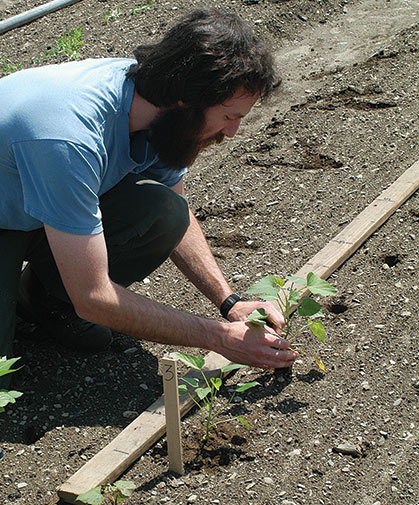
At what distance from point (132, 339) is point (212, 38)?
130 cm

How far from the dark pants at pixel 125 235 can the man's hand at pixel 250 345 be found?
0.52 meters

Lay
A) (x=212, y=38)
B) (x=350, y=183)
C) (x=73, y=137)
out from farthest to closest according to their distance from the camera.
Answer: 1. (x=350, y=183)
2. (x=212, y=38)
3. (x=73, y=137)

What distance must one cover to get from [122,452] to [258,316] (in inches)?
25.2

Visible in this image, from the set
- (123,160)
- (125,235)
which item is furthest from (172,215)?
(123,160)

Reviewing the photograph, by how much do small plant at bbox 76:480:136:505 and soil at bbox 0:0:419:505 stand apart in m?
0.09

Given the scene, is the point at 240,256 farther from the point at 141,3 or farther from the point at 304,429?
the point at 141,3

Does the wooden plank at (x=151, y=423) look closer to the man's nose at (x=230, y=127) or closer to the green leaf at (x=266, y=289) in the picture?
the green leaf at (x=266, y=289)

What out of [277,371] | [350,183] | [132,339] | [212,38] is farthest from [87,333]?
[350,183]

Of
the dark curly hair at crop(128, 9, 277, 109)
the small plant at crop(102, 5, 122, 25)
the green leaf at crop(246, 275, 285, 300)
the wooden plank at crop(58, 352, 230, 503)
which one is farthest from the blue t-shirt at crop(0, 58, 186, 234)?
the small plant at crop(102, 5, 122, 25)

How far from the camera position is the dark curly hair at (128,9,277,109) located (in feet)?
7.84

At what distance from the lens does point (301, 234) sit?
3.70m

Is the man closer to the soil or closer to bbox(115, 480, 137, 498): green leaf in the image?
the soil

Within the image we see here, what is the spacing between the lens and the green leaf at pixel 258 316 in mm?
2480

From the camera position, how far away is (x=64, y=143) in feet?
7.34
